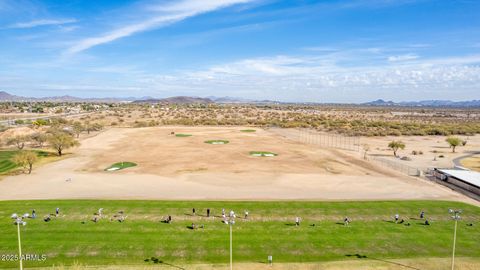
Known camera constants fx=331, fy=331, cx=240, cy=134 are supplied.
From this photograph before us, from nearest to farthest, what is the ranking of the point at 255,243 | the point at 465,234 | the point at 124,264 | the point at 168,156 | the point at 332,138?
the point at 124,264
the point at 255,243
the point at 465,234
the point at 168,156
the point at 332,138

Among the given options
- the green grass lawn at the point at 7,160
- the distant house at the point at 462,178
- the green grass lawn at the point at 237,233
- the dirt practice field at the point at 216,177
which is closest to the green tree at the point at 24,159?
the dirt practice field at the point at 216,177

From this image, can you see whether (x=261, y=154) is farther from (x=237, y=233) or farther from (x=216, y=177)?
(x=237, y=233)

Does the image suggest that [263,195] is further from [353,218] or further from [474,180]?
[474,180]

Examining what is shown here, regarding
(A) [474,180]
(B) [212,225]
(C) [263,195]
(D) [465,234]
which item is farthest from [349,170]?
(B) [212,225]

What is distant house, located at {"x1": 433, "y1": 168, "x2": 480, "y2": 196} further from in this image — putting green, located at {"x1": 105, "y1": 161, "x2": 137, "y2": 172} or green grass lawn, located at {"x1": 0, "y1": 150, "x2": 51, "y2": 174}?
green grass lawn, located at {"x1": 0, "y1": 150, "x2": 51, "y2": 174}

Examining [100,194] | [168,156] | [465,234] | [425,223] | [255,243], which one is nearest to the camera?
[255,243]

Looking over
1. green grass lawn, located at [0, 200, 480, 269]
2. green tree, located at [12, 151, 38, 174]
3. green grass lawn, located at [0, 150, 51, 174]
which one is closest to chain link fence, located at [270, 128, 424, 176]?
green grass lawn, located at [0, 200, 480, 269]

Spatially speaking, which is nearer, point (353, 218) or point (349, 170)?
point (353, 218)
